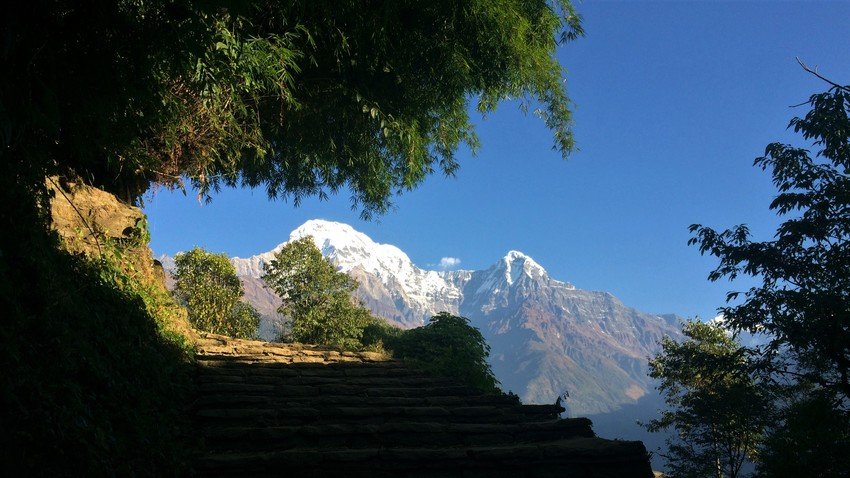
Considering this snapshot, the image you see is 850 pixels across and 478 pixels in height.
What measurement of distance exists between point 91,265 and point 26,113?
11.7ft

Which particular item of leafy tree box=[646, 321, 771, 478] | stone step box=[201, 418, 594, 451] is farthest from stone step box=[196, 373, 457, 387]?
leafy tree box=[646, 321, 771, 478]

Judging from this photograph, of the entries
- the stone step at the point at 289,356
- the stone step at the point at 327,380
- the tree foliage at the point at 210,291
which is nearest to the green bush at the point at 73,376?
the stone step at the point at 327,380

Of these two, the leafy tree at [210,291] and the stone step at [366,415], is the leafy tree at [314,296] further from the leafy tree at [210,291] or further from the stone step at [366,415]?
the stone step at [366,415]

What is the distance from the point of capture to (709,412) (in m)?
22.8

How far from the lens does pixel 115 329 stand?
4.77m

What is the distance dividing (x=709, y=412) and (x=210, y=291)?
25679mm

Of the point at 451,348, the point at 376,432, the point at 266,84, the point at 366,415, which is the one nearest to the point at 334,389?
the point at 366,415

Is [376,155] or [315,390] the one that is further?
[376,155]

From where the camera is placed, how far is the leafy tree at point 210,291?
2103 centimetres

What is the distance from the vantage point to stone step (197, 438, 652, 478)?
3.97 meters

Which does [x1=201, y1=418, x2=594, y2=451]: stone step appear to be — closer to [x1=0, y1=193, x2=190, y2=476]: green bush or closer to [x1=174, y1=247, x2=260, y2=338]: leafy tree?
[x1=0, y1=193, x2=190, y2=476]: green bush

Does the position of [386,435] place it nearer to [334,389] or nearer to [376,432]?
[376,432]

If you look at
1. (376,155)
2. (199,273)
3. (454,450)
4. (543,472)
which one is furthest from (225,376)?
(199,273)

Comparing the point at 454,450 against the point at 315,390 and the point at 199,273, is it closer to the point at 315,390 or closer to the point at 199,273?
the point at 315,390
